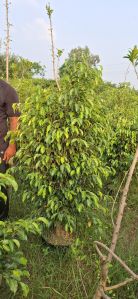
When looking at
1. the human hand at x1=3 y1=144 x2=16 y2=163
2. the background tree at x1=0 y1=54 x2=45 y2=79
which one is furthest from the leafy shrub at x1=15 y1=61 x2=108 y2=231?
the background tree at x1=0 y1=54 x2=45 y2=79

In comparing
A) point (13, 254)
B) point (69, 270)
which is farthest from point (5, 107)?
point (13, 254)

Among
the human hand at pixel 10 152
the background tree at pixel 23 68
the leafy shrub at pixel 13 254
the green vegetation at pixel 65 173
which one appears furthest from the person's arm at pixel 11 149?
the background tree at pixel 23 68

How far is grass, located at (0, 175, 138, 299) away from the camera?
113 inches

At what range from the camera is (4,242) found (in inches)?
68.2

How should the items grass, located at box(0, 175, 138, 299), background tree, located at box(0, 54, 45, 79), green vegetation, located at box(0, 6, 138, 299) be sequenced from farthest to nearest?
background tree, located at box(0, 54, 45, 79) < green vegetation, located at box(0, 6, 138, 299) < grass, located at box(0, 175, 138, 299)

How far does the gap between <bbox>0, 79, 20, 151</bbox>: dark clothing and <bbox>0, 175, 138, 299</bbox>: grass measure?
1007mm

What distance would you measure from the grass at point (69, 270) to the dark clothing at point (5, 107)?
1007 mm

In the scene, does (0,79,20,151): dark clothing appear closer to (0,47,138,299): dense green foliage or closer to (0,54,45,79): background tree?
(0,47,138,299): dense green foliage

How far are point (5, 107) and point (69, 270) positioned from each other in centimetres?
163

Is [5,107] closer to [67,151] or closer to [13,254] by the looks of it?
[67,151]

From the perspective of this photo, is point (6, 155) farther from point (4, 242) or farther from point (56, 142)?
point (4, 242)

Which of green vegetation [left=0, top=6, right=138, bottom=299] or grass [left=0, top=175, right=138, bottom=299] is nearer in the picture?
grass [left=0, top=175, right=138, bottom=299]

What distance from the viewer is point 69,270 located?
3.06 metres

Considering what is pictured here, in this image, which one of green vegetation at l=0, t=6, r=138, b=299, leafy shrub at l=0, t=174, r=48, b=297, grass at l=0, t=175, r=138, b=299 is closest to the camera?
leafy shrub at l=0, t=174, r=48, b=297
